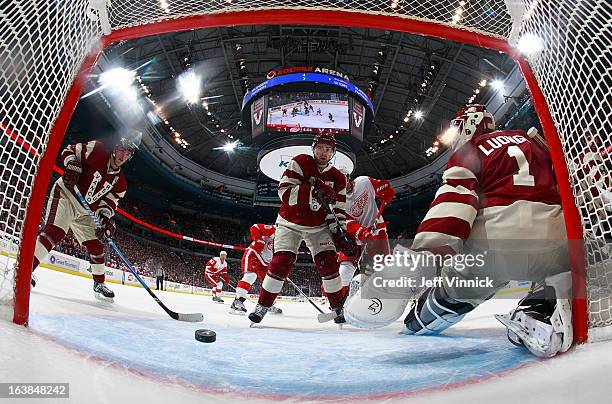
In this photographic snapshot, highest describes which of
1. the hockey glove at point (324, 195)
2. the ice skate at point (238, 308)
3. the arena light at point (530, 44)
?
the arena light at point (530, 44)

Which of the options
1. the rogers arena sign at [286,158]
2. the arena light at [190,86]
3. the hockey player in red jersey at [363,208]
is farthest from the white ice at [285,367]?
the arena light at [190,86]

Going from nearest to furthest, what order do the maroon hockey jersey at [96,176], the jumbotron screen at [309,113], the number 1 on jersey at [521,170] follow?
the number 1 on jersey at [521,170] < the maroon hockey jersey at [96,176] < the jumbotron screen at [309,113]

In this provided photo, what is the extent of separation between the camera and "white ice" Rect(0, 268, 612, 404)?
2.82 feet

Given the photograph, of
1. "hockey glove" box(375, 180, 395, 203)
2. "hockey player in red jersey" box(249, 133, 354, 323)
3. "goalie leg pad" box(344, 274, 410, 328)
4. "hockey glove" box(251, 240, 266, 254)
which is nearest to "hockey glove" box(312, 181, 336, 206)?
"hockey player in red jersey" box(249, 133, 354, 323)

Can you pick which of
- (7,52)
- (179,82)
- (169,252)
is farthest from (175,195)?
(7,52)

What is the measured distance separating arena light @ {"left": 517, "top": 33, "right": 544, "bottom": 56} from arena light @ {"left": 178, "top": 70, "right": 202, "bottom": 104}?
45.9 feet

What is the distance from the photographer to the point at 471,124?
5.24 feet

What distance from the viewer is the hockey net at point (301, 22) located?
1212 mm

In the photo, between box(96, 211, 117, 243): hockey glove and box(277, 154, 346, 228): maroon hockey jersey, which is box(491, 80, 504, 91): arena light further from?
box(96, 211, 117, 243): hockey glove

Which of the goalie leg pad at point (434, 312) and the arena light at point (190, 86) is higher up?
the arena light at point (190, 86)

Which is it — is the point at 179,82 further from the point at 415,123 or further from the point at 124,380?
the point at 124,380

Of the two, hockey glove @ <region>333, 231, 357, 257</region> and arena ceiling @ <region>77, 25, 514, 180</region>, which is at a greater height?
arena ceiling @ <region>77, 25, 514, 180</region>

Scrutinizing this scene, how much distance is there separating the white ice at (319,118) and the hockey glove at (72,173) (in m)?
6.66
